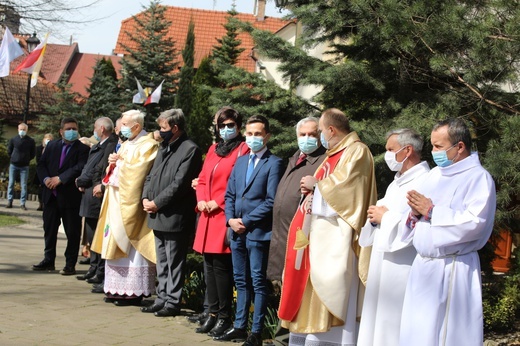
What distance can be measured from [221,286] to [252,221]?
985mm

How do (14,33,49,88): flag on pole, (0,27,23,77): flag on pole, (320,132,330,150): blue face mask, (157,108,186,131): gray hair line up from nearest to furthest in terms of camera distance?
(320,132,330,150): blue face mask → (157,108,186,131): gray hair → (0,27,23,77): flag on pole → (14,33,49,88): flag on pole

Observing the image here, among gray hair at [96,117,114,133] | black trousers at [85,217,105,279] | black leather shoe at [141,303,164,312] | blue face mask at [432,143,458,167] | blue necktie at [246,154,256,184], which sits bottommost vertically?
black leather shoe at [141,303,164,312]

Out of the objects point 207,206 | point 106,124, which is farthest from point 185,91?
point 207,206

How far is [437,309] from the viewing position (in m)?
5.51

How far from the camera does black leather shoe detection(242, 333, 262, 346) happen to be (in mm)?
7684

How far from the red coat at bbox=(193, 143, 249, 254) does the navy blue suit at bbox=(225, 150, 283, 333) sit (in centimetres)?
25

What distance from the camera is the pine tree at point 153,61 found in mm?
37219

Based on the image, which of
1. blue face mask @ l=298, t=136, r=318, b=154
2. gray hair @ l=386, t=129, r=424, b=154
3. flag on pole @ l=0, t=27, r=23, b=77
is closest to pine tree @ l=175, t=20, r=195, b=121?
flag on pole @ l=0, t=27, r=23, b=77

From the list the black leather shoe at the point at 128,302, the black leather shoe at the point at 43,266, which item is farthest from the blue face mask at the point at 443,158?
the black leather shoe at the point at 43,266

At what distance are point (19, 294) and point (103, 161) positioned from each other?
2124mm

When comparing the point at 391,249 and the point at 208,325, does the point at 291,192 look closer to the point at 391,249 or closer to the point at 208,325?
the point at 391,249

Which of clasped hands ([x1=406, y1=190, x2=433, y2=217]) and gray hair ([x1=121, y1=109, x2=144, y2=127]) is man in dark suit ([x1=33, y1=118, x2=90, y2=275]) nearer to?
gray hair ([x1=121, y1=109, x2=144, y2=127])

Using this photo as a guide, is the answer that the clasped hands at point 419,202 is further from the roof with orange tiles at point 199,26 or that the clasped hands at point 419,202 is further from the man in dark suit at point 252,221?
the roof with orange tiles at point 199,26

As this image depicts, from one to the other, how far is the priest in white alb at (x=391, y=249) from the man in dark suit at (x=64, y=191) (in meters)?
6.21
